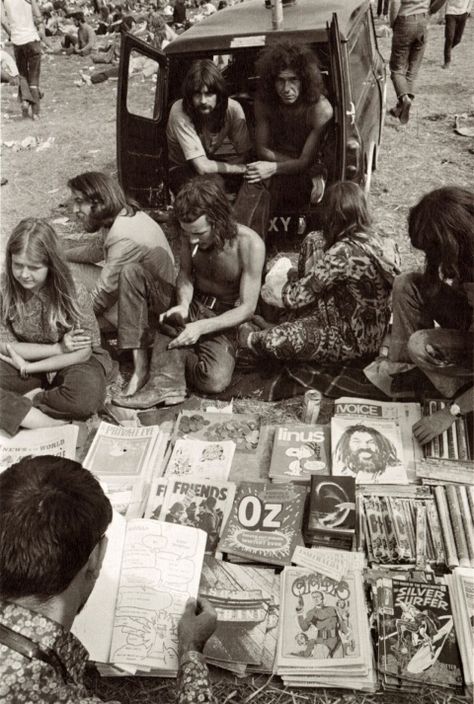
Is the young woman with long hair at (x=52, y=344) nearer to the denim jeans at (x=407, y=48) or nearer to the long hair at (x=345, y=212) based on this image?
the long hair at (x=345, y=212)

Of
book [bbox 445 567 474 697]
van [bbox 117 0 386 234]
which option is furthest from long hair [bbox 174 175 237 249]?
A: book [bbox 445 567 474 697]

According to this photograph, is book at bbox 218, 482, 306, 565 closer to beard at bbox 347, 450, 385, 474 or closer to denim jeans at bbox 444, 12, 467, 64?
beard at bbox 347, 450, 385, 474

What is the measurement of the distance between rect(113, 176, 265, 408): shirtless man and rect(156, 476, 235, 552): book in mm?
801

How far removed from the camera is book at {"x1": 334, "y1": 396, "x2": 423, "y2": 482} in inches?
113

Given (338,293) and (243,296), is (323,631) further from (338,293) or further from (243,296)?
(243,296)

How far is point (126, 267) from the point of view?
350cm

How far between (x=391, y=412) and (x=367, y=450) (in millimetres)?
291

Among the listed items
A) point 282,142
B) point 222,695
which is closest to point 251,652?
point 222,695

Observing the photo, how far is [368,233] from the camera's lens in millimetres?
3188

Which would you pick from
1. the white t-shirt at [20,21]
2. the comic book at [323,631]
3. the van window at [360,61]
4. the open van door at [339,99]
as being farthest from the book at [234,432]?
the white t-shirt at [20,21]

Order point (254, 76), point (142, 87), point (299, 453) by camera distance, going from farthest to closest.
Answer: point (142, 87), point (254, 76), point (299, 453)


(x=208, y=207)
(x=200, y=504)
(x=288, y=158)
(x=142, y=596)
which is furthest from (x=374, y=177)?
(x=142, y=596)

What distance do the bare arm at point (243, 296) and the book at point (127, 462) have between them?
60 centimetres

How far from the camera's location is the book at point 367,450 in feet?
8.98
